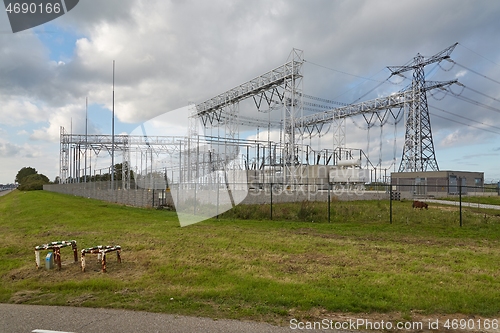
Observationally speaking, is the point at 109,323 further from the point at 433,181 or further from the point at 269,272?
the point at 433,181

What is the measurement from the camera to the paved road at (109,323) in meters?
4.96

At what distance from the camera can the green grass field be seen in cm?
600

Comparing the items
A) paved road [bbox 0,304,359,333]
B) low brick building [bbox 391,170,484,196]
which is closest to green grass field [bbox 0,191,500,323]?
paved road [bbox 0,304,359,333]

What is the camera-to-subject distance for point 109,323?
521cm

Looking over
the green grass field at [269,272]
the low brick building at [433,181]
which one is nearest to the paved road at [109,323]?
the green grass field at [269,272]

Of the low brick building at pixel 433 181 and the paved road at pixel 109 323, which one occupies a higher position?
the low brick building at pixel 433 181

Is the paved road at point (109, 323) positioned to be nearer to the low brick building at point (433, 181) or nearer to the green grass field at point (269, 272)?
the green grass field at point (269, 272)

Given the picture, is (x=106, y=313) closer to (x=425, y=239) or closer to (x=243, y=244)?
(x=243, y=244)

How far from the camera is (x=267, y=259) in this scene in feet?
30.5

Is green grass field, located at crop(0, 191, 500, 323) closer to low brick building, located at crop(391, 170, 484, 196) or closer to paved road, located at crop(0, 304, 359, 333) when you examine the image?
paved road, located at crop(0, 304, 359, 333)

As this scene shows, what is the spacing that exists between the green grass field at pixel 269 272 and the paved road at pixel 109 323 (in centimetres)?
28

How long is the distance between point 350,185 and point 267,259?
2755 cm

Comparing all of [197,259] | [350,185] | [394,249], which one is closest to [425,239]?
[394,249]

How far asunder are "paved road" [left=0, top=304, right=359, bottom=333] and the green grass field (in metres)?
0.28
